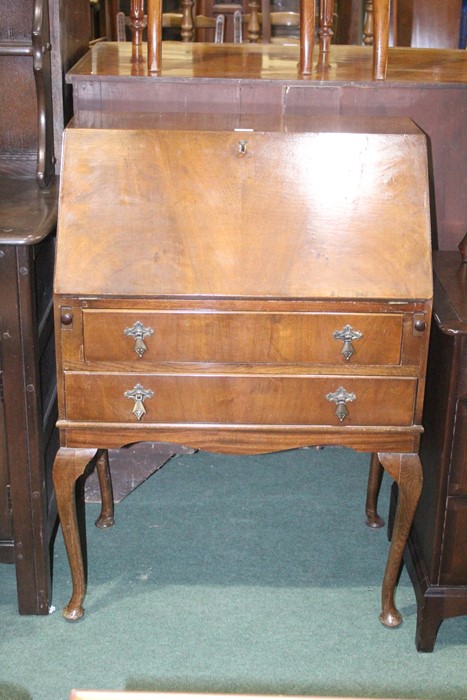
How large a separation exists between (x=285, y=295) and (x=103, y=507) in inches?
45.3

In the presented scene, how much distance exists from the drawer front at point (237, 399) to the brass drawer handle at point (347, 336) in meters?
0.07

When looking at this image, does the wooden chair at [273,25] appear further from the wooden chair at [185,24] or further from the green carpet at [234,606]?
the green carpet at [234,606]

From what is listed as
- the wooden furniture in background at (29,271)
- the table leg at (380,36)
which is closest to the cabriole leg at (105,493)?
the wooden furniture in background at (29,271)

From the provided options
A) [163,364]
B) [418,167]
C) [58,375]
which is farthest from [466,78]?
[58,375]

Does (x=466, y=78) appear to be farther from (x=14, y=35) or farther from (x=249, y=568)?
(x=249, y=568)

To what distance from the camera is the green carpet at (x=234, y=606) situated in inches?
93.4

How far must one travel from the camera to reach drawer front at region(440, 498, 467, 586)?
240 centimetres

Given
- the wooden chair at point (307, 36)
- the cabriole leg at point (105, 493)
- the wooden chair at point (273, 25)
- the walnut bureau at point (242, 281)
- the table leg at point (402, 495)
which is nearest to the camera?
the walnut bureau at point (242, 281)

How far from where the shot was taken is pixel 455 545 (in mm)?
2420

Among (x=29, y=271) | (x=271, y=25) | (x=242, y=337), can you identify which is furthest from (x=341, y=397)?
(x=271, y=25)

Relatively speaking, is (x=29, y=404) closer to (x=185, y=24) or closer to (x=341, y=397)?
(x=341, y=397)

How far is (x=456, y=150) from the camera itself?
8.84ft

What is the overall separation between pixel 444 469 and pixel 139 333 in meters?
0.83

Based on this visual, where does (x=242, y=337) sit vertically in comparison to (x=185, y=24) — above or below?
below
